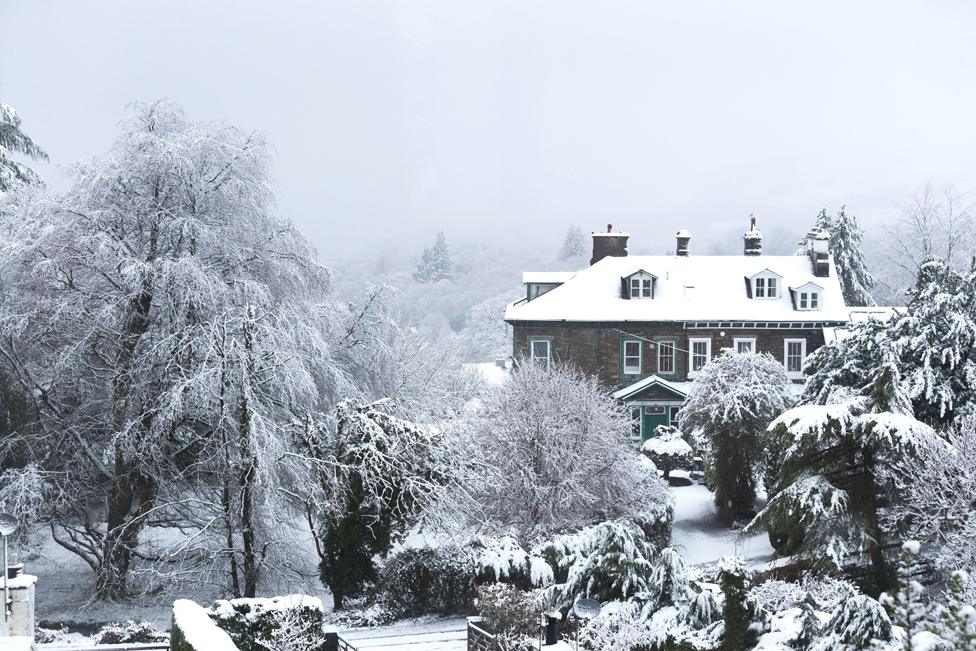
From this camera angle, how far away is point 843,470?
50.2 feet

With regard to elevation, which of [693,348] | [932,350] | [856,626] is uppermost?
[932,350]

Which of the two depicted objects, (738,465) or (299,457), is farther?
(738,465)

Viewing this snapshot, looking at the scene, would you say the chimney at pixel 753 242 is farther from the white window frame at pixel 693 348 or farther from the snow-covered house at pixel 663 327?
the white window frame at pixel 693 348

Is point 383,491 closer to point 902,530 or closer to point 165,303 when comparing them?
point 165,303

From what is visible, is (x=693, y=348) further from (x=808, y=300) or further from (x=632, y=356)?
(x=808, y=300)

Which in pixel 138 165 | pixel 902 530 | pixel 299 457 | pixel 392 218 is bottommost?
pixel 902 530

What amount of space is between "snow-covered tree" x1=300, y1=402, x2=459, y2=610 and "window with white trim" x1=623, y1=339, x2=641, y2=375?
65.5 ft

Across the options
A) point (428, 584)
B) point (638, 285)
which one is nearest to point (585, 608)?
point (428, 584)

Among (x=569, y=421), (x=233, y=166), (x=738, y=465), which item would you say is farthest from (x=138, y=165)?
(x=738, y=465)

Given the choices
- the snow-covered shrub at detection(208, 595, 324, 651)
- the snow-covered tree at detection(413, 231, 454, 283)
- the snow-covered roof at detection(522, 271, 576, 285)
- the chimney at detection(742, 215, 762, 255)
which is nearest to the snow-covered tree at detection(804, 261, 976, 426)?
the snow-covered shrub at detection(208, 595, 324, 651)

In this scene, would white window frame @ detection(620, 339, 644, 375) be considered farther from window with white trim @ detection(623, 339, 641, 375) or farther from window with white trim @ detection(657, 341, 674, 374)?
window with white trim @ detection(657, 341, 674, 374)

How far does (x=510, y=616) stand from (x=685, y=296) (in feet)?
87.0

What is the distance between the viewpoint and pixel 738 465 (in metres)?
25.6

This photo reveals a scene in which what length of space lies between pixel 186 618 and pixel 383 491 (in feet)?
18.3
